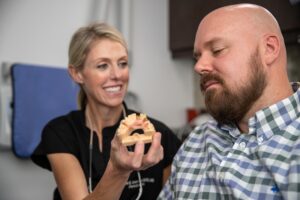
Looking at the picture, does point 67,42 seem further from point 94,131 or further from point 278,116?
point 278,116

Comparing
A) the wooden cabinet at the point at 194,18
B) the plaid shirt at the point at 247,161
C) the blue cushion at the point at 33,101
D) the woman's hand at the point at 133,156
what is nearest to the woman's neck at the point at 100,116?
the plaid shirt at the point at 247,161

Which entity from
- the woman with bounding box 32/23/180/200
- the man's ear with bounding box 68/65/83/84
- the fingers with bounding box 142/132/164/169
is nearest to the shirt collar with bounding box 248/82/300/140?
the fingers with bounding box 142/132/164/169

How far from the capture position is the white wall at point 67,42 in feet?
6.12

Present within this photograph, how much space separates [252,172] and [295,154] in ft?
0.39

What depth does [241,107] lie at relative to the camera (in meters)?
0.96

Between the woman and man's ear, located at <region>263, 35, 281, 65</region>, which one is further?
the woman

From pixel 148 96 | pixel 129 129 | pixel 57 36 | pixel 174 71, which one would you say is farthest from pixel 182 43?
pixel 129 129

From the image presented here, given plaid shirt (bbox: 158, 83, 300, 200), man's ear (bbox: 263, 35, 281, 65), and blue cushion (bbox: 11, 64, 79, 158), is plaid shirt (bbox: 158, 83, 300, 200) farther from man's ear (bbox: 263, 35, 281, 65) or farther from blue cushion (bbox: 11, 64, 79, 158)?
blue cushion (bbox: 11, 64, 79, 158)

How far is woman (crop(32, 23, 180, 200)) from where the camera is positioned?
3.86 feet

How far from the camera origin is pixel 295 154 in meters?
0.76

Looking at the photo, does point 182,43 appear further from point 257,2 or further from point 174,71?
point 257,2

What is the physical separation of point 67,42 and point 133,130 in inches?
51.9

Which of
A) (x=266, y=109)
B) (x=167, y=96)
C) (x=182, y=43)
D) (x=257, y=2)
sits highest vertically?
(x=257, y=2)

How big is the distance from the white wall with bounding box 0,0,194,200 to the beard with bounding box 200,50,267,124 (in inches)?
50.1
